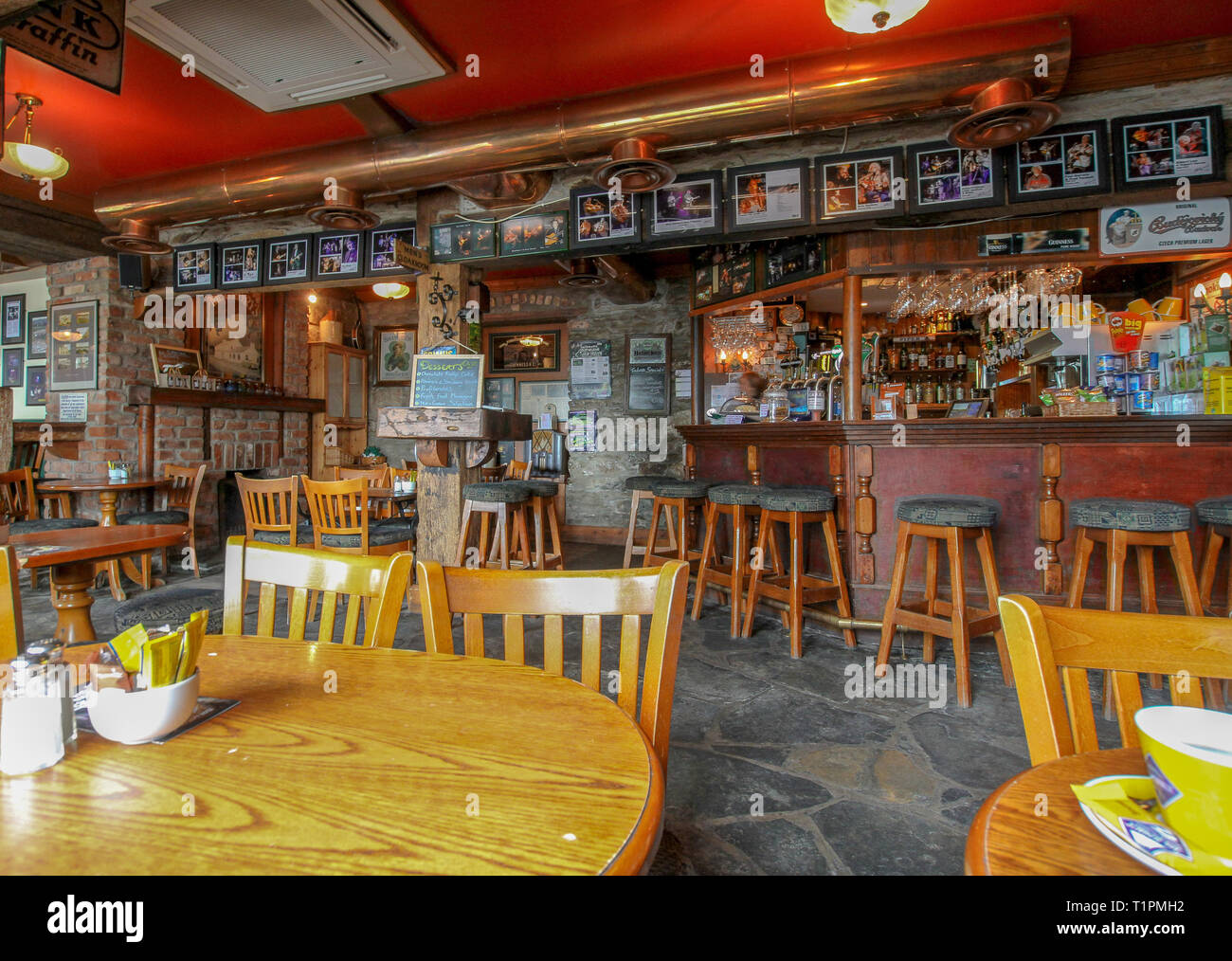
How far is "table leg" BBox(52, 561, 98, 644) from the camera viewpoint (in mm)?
2488

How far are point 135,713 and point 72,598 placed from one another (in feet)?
8.19

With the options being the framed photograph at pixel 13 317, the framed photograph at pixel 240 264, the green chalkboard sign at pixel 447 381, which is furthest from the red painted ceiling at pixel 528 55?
the framed photograph at pixel 13 317

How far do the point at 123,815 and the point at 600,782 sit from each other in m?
0.45

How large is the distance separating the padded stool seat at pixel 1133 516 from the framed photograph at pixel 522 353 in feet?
19.2

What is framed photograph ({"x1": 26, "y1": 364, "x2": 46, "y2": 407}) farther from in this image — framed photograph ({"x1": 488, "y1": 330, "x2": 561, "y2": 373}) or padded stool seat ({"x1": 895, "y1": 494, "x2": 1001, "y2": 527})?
padded stool seat ({"x1": 895, "y1": 494, "x2": 1001, "y2": 527})

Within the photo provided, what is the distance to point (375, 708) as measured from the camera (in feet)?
2.73

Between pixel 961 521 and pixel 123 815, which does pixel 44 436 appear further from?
pixel 961 521

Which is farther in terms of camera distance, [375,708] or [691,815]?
[691,815]

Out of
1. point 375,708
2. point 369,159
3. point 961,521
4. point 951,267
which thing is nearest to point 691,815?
point 375,708

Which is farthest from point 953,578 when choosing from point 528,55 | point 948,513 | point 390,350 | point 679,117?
point 390,350

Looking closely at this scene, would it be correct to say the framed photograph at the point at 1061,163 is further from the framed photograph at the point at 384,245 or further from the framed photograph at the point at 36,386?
the framed photograph at the point at 36,386

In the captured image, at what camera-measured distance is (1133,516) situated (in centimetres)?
249

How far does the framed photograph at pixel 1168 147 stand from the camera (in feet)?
10.2
